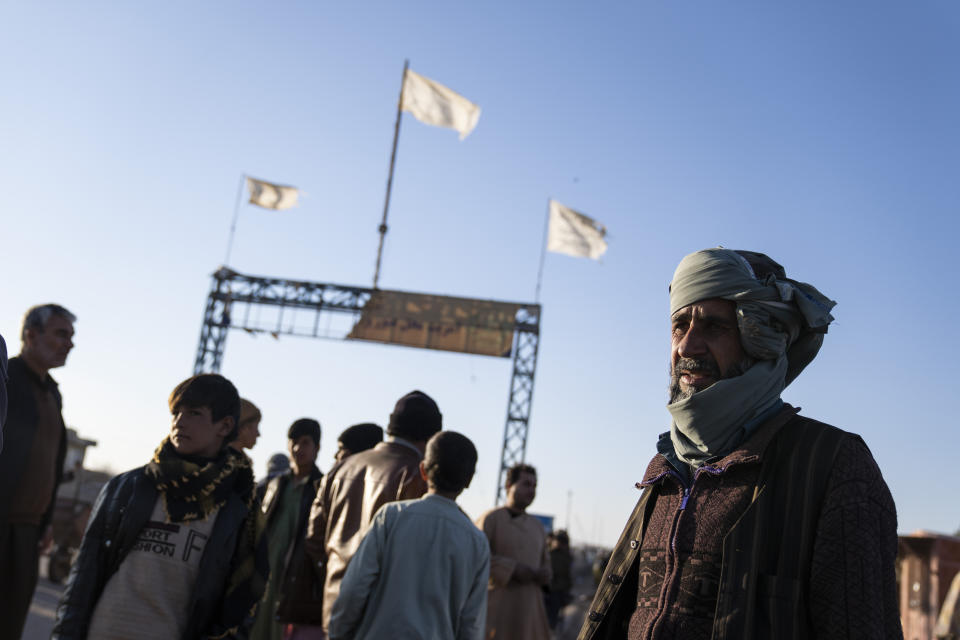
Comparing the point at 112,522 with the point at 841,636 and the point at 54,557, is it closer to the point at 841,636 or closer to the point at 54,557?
the point at 841,636

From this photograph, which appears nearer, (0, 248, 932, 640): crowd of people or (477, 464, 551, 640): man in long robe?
(0, 248, 932, 640): crowd of people

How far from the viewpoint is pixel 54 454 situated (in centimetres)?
493

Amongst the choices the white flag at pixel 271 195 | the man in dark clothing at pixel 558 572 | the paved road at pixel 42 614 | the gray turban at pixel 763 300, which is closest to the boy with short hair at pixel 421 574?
the gray turban at pixel 763 300

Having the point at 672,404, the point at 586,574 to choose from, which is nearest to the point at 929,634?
the point at 672,404

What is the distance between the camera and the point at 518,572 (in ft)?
21.9

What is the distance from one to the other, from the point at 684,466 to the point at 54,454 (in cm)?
409

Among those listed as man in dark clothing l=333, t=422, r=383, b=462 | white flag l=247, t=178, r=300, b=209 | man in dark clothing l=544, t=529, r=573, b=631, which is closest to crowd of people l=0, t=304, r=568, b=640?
man in dark clothing l=333, t=422, r=383, b=462

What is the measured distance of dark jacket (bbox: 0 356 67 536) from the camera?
4551 mm

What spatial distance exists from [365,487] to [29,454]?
193 centimetres

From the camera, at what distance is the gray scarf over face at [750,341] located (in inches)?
78.2

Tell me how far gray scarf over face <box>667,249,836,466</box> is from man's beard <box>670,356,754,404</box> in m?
0.03

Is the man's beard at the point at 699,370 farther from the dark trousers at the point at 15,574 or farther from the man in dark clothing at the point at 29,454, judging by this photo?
the dark trousers at the point at 15,574

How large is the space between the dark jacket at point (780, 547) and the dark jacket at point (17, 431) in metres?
3.79

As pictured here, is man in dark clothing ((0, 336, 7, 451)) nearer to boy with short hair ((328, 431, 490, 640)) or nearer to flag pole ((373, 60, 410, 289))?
boy with short hair ((328, 431, 490, 640))
